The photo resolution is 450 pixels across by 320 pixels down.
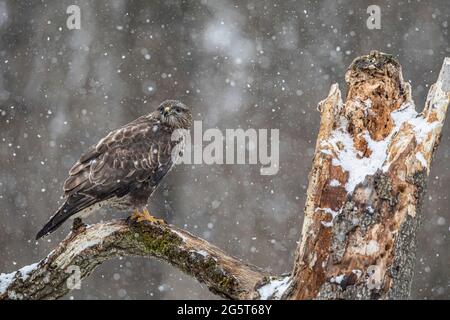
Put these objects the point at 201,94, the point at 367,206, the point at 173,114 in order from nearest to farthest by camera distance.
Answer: the point at 367,206, the point at 173,114, the point at 201,94

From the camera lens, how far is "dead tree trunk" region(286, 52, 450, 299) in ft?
19.9

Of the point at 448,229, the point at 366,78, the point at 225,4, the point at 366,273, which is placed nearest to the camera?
the point at 366,273

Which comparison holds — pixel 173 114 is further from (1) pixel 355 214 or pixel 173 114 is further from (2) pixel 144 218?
(1) pixel 355 214

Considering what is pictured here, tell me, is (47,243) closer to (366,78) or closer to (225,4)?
(225,4)

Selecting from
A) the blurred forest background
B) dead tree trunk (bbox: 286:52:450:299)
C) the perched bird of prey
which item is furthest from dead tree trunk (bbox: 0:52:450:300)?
the blurred forest background

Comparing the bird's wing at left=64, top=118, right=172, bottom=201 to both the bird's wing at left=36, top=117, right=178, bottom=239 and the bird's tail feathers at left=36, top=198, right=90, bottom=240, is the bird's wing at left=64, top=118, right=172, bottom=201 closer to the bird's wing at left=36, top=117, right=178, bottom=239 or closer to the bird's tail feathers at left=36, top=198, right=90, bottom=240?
the bird's wing at left=36, top=117, right=178, bottom=239

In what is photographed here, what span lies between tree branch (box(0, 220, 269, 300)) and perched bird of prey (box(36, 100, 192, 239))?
0.25 m

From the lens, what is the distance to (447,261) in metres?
16.8

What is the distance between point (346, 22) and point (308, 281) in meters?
12.1

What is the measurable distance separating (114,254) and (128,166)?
89 centimetres

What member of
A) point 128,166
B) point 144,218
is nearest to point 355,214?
point 144,218

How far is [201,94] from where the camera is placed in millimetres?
17516

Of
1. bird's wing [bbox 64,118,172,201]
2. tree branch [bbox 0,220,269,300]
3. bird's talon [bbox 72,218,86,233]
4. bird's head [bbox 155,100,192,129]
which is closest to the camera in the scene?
tree branch [bbox 0,220,269,300]
